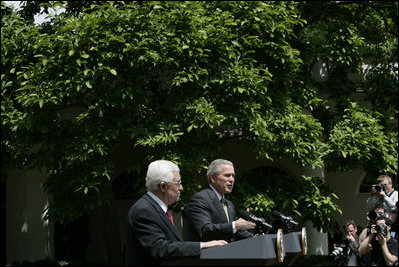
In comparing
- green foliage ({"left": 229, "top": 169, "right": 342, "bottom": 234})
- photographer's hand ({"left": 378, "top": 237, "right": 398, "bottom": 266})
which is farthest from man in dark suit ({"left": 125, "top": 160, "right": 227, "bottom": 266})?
green foliage ({"left": 229, "top": 169, "right": 342, "bottom": 234})

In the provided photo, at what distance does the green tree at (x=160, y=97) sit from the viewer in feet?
35.3

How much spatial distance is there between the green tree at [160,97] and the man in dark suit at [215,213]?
165 inches

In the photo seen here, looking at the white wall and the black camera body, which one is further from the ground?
the white wall

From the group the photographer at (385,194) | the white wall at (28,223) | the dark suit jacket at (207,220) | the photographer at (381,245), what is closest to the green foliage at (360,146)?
the photographer at (385,194)

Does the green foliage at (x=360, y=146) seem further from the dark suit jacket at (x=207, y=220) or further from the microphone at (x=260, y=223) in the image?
the microphone at (x=260, y=223)

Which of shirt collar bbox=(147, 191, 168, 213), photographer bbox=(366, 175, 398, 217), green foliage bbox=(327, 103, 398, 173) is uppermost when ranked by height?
green foliage bbox=(327, 103, 398, 173)

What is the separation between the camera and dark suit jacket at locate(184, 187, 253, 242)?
5660mm

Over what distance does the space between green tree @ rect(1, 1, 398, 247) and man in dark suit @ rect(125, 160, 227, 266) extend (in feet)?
18.9

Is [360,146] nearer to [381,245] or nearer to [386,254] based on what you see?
[381,245]

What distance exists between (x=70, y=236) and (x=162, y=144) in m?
9.46

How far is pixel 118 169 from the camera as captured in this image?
1903cm

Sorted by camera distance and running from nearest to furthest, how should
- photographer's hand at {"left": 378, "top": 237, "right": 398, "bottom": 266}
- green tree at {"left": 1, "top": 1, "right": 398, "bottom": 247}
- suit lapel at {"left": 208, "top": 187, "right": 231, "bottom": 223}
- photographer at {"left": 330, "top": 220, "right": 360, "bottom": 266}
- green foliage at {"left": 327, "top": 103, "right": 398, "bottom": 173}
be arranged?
suit lapel at {"left": 208, "top": 187, "right": 231, "bottom": 223} → photographer's hand at {"left": 378, "top": 237, "right": 398, "bottom": 266} → photographer at {"left": 330, "top": 220, "right": 360, "bottom": 266} → green tree at {"left": 1, "top": 1, "right": 398, "bottom": 247} → green foliage at {"left": 327, "top": 103, "right": 398, "bottom": 173}

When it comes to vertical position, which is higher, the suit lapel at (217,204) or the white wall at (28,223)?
the white wall at (28,223)

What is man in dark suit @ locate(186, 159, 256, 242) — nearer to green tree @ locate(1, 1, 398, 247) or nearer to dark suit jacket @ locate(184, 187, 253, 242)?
dark suit jacket @ locate(184, 187, 253, 242)
